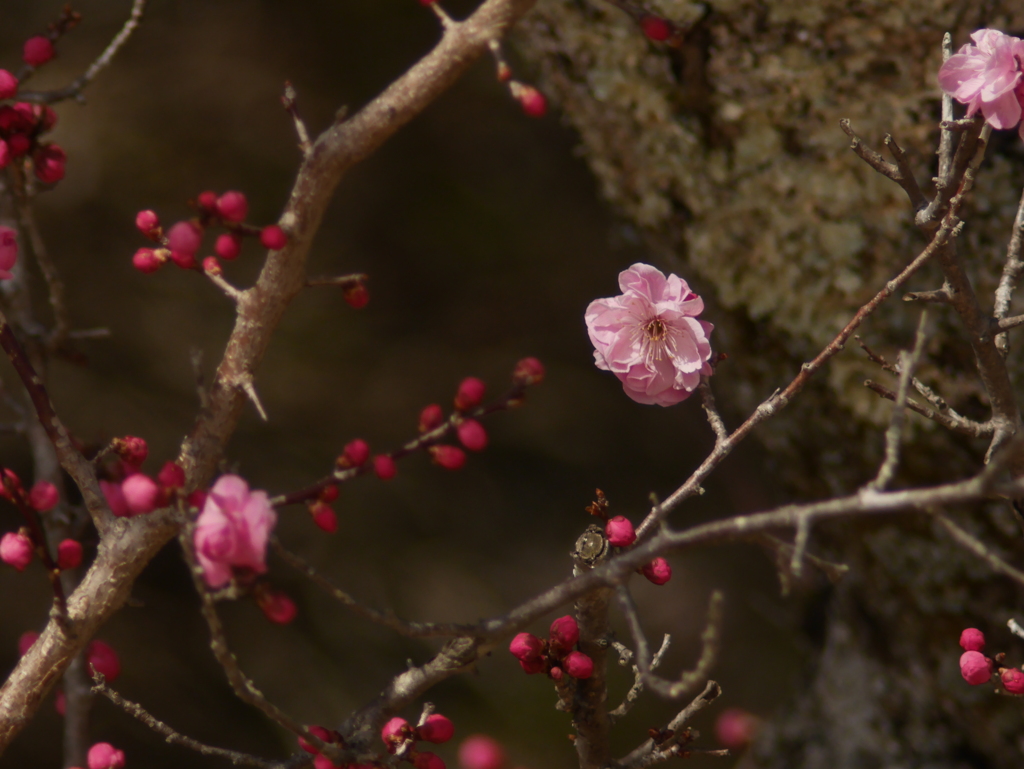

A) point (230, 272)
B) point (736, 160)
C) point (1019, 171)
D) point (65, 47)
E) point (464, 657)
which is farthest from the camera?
point (230, 272)

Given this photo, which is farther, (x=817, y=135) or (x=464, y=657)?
(x=817, y=135)

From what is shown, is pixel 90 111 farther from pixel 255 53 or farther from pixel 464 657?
pixel 464 657

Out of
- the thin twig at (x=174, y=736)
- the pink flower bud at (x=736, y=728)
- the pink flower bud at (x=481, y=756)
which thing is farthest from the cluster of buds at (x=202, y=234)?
the pink flower bud at (x=736, y=728)

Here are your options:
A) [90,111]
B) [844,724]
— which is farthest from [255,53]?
[844,724]

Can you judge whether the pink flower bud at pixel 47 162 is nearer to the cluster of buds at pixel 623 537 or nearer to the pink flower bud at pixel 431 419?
the pink flower bud at pixel 431 419

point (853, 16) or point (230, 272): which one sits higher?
point (853, 16)

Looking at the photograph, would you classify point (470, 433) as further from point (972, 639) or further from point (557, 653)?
point (972, 639)
